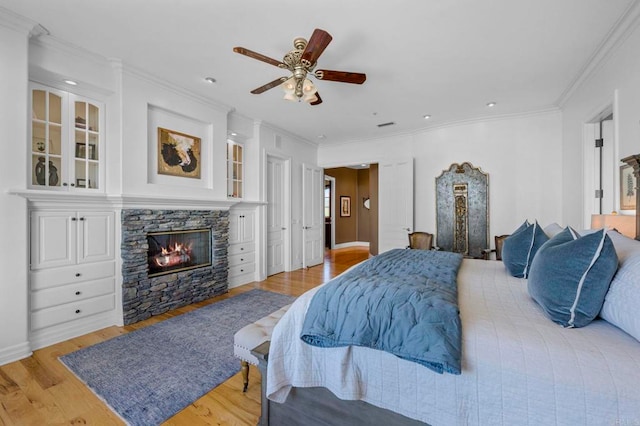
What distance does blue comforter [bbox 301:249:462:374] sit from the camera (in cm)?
112

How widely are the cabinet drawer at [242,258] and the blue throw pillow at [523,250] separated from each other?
359cm

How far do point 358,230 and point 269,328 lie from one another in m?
7.97

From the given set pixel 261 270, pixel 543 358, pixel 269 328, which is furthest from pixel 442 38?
pixel 261 270

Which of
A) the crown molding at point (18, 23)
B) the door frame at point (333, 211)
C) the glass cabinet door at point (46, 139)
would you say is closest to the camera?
the crown molding at point (18, 23)

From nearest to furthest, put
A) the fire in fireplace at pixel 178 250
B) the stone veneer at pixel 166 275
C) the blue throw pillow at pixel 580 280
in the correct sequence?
the blue throw pillow at pixel 580 280, the stone veneer at pixel 166 275, the fire in fireplace at pixel 178 250

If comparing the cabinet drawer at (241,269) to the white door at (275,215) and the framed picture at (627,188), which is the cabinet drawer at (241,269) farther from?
the framed picture at (627,188)

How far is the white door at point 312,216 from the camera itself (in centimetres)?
591

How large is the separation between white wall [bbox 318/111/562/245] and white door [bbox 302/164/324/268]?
1992 mm

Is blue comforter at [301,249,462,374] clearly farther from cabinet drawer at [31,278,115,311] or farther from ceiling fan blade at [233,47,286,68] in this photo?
cabinet drawer at [31,278,115,311]

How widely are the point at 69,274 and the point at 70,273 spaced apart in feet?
0.04

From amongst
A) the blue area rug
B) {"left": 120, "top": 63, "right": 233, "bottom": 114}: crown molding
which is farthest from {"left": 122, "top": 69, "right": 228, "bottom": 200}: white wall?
the blue area rug

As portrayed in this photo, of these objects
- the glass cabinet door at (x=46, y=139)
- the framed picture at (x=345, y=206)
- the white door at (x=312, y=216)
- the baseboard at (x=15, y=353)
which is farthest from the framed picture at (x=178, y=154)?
the framed picture at (x=345, y=206)

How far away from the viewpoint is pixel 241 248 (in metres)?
4.57

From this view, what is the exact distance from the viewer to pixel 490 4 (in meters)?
2.09
